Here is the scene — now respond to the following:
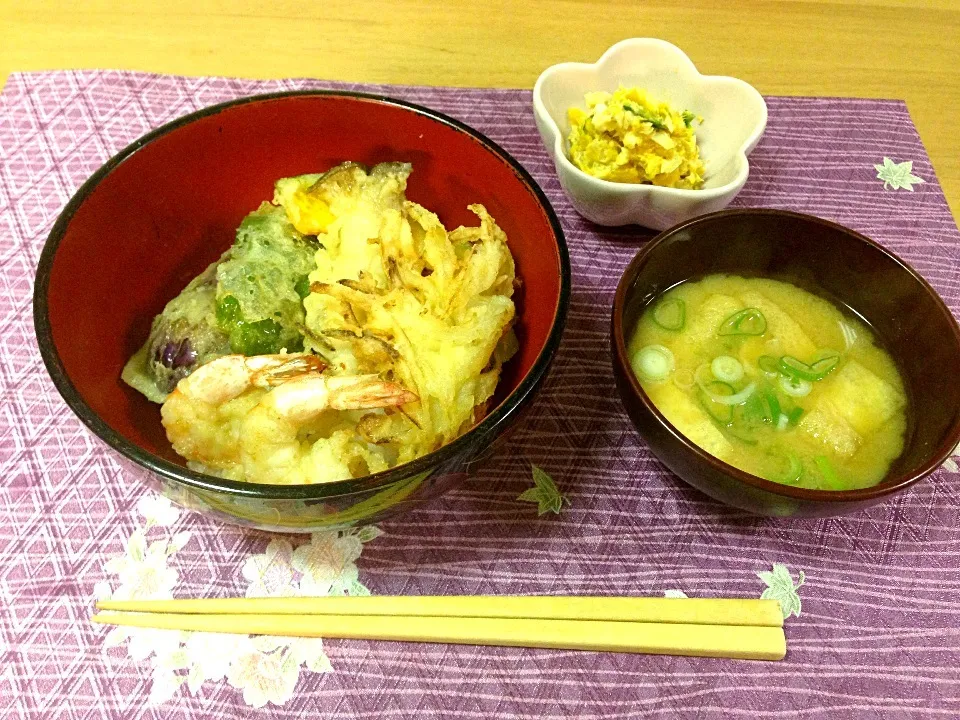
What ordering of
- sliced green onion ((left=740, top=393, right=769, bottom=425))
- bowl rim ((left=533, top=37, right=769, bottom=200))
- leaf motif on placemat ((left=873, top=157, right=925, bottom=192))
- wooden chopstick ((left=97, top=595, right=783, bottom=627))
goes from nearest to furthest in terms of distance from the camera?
wooden chopstick ((left=97, top=595, right=783, bottom=627)) → sliced green onion ((left=740, top=393, right=769, bottom=425)) → bowl rim ((left=533, top=37, right=769, bottom=200)) → leaf motif on placemat ((left=873, top=157, right=925, bottom=192))

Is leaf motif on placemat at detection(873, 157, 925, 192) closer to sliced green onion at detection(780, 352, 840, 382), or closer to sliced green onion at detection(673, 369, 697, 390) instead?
sliced green onion at detection(780, 352, 840, 382)

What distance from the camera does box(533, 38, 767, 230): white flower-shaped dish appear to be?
1.47 m

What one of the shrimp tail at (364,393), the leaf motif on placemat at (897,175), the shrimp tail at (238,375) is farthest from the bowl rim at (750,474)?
the leaf motif on placemat at (897,175)

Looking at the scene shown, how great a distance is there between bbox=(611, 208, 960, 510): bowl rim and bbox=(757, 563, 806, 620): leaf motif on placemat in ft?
0.81

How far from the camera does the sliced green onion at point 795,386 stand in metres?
1.24

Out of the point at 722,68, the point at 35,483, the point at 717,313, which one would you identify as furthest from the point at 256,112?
the point at 722,68

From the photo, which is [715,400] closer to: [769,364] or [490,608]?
[769,364]

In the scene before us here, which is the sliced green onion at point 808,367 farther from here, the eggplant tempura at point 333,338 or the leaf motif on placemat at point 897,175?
the leaf motif on placemat at point 897,175

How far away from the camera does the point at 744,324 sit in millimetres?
1309

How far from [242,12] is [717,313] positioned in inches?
69.5

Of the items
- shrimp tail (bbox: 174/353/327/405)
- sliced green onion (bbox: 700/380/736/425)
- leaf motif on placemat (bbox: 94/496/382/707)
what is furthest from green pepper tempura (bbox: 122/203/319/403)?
sliced green onion (bbox: 700/380/736/425)

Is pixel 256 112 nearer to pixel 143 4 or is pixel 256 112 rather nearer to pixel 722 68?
pixel 143 4

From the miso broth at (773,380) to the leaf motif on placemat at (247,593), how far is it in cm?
62

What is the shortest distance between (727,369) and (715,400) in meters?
0.07
